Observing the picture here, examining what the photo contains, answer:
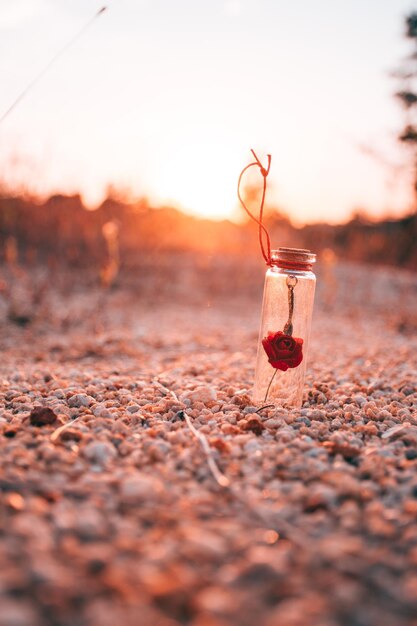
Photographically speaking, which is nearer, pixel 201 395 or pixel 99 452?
pixel 99 452

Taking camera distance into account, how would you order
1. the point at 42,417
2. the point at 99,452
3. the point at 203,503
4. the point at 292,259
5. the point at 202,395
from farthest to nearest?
the point at 202,395, the point at 292,259, the point at 42,417, the point at 99,452, the point at 203,503

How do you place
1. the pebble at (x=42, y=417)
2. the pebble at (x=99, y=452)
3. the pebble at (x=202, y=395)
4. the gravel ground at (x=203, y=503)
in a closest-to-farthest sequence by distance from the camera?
the gravel ground at (x=203, y=503)
the pebble at (x=99, y=452)
the pebble at (x=42, y=417)
the pebble at (x=202, y=395)

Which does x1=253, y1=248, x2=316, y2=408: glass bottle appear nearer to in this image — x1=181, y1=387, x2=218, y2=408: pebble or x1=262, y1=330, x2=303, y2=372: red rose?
x1=262, y1=330, x2=303, y2=372: red rose

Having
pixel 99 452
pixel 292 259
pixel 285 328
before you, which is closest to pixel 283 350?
pixel 285 328

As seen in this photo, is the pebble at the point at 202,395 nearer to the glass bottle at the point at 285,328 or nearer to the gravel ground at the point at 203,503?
the gravel ground at the point at 203,503

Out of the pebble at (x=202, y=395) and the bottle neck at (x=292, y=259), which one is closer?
the bottle neck at (x=292, y=259)

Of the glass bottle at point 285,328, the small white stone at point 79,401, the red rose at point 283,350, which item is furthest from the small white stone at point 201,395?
the small white stone at point 79,401

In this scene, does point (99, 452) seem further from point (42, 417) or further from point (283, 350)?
point (283, 350)
